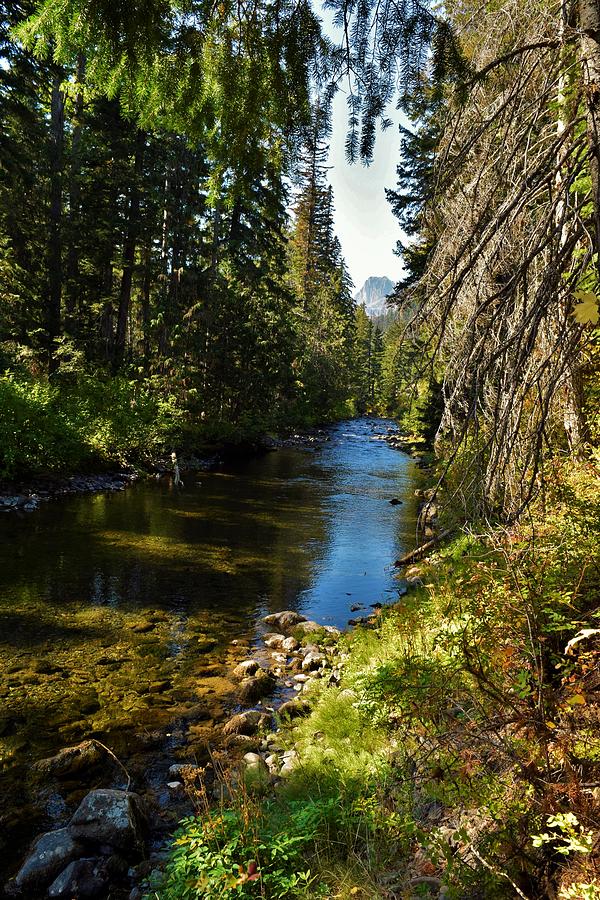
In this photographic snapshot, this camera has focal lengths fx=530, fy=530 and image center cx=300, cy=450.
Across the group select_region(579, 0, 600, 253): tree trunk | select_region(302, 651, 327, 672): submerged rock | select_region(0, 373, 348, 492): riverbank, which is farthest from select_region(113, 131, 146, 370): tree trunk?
select_region(579, 0, 600, 253): tree trunk

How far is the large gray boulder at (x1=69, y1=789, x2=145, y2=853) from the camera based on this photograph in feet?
12.7

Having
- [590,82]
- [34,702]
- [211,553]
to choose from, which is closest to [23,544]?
[211,553]

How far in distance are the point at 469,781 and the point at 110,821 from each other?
2767 mm

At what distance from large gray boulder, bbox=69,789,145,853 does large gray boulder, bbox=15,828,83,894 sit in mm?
77

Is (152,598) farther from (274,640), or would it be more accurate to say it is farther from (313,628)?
(313,628)

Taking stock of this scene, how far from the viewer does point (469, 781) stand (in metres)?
2.78

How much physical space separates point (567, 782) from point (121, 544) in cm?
1015

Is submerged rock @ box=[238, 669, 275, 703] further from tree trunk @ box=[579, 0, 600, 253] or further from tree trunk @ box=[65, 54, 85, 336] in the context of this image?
tree trunk @ box=[65, 54, 85, 336]

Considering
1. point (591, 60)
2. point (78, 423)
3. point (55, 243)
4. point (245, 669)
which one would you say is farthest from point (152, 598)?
point (55, 243)

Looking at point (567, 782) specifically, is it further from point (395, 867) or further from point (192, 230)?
point (192, 230)

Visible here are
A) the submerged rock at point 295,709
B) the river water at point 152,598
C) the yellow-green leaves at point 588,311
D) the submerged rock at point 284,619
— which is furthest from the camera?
the submerged rock at point 284,619

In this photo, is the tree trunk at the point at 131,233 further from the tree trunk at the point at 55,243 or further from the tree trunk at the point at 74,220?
the tree trunk at the point at 55,243

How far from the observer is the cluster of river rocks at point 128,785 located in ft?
12.0

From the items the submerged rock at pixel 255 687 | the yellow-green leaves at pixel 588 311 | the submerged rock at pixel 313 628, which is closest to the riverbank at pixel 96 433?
the submerged rock at pixel 313 628
